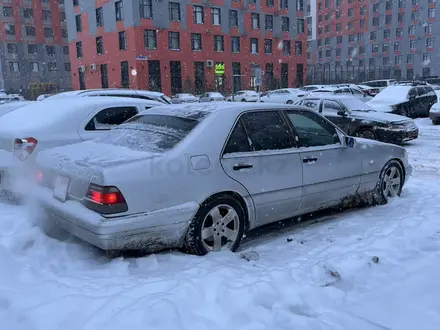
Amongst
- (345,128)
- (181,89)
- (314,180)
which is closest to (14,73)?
(181,89)

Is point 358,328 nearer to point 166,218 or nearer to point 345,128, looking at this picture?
point 166,218

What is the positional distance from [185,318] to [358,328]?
3.86 ft

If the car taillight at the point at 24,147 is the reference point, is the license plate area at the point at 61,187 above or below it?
below

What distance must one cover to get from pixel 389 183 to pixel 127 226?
153 inches

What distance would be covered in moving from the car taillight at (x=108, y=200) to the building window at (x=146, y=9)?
134 feet

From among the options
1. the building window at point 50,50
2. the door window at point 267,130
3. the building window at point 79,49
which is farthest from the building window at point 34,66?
the door window at point 267,130

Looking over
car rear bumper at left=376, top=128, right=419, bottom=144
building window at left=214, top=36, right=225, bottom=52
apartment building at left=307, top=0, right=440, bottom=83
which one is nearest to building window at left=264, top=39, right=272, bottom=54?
building window at left=214, top=36, right=225, bottom=52

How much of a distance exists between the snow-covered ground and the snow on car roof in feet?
4.43

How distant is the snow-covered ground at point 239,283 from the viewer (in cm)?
290

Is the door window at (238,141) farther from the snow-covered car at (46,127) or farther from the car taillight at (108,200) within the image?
the snow-covered car at (46,127)

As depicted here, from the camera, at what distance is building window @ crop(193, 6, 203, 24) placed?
45.0m

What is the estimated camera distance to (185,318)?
2.89 metres

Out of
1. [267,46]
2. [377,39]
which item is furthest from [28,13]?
[377,39]

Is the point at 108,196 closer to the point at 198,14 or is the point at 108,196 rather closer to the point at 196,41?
the point at 196,41
